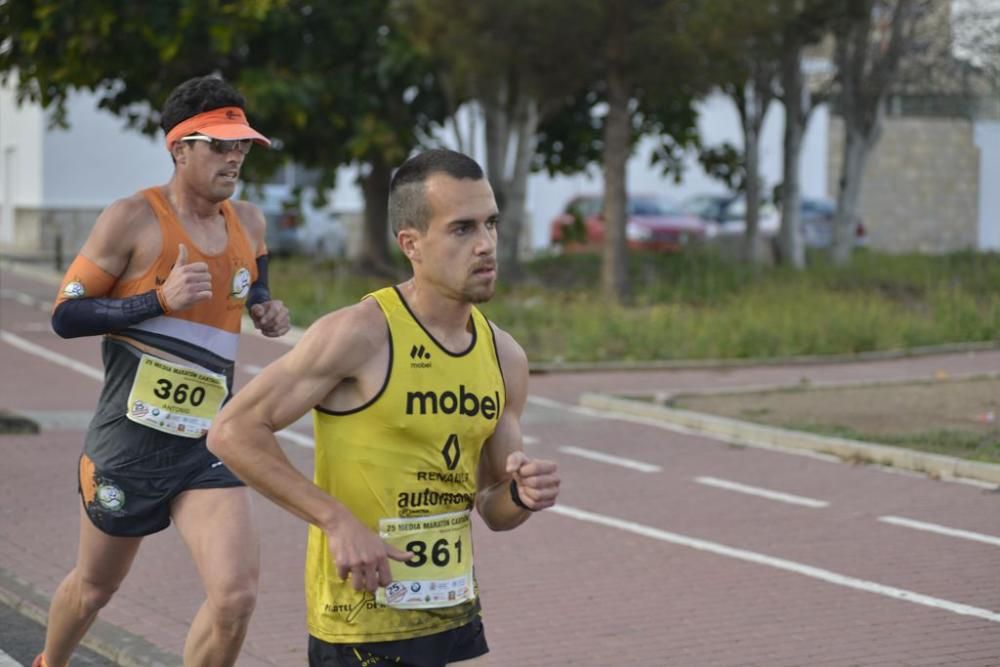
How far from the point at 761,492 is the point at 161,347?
6355 mm

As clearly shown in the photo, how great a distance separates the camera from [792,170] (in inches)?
1222

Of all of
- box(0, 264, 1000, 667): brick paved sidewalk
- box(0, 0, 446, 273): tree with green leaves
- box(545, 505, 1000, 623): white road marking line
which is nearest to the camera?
box(0, 264, 1000, 667): brick paved sidewalk

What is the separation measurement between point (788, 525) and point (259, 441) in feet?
21.6

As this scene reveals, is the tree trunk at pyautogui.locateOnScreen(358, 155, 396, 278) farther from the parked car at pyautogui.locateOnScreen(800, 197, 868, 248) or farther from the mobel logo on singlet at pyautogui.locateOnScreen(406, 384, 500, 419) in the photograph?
the mobel logo on singlet at pyautogui.locateOnScreen(406, 384, 500, 419)

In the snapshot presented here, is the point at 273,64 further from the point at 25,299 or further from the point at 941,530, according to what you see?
the point at 941,530

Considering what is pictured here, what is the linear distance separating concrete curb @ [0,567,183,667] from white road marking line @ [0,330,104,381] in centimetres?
958

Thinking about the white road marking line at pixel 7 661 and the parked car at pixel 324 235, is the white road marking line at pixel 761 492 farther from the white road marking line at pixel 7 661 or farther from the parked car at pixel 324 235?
the parked car at pixel 324 235

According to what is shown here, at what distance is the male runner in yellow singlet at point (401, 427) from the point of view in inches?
157

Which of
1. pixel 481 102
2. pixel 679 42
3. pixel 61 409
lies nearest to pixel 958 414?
pixel 61 409

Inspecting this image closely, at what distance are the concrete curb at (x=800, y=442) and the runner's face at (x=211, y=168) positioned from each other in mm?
7268

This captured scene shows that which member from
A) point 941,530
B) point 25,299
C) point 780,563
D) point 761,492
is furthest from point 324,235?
point 780,563

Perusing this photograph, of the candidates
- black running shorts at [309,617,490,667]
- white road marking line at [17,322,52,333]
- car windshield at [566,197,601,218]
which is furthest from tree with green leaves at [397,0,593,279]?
black running shorts at [309,617,490,667]

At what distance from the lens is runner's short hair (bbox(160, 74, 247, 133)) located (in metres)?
5.54

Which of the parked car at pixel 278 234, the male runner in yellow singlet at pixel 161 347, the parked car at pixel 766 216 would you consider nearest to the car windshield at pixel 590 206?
the parked car at pixel 766 216
